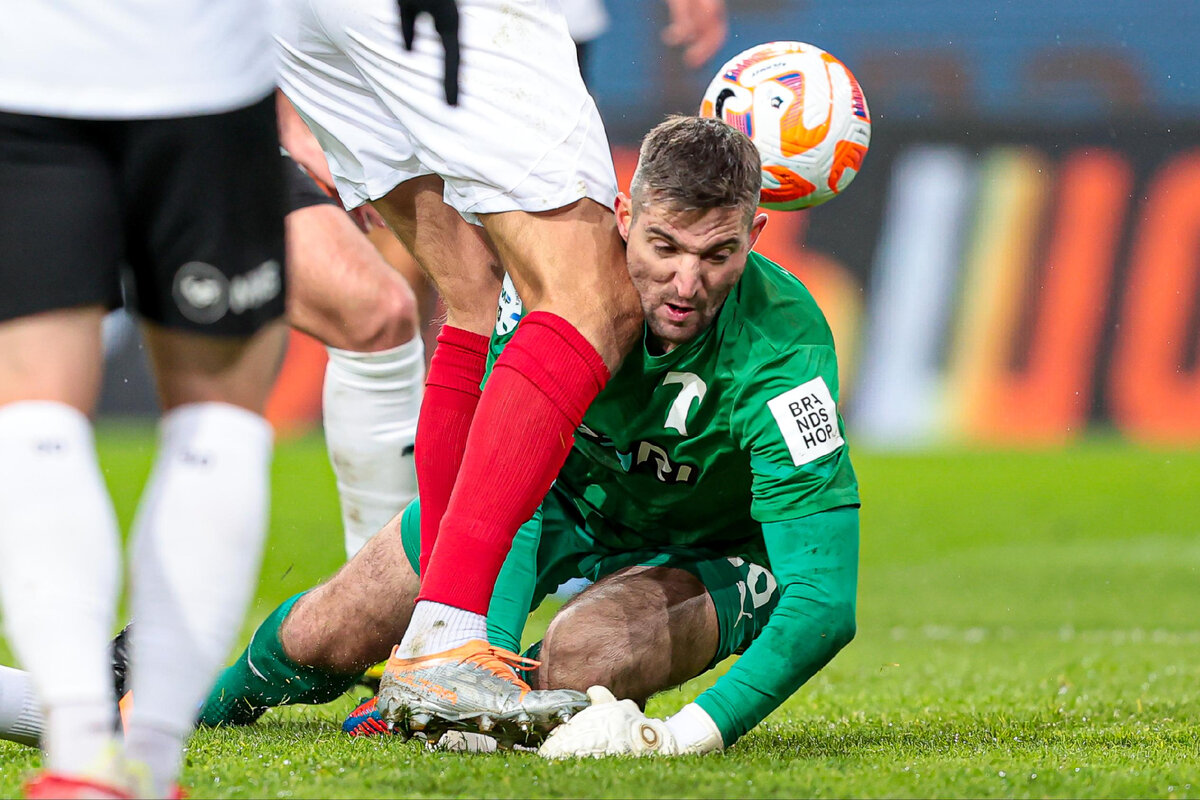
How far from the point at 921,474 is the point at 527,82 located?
8.68 metres

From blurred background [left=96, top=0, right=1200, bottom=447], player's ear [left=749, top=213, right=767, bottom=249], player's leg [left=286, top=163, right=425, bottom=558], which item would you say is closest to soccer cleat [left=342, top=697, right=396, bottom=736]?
player's leg [left=286, top=163, right=425, bottom=558]

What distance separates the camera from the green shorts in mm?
2736

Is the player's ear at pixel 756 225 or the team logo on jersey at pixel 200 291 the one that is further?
the player's ear at pixel 756 225

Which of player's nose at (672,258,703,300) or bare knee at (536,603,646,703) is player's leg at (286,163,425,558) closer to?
bare knee at (536,603,646,703)

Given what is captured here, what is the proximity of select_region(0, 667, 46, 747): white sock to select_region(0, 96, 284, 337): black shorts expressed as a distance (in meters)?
0.91

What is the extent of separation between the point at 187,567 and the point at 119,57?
592mm

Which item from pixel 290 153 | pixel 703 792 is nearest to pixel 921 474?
pixel 290 153

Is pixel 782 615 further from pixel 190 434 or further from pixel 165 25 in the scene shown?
pixel 165 25

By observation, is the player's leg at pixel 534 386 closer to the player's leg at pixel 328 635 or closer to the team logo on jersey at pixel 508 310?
the team logo on jersey at pixel 508 310

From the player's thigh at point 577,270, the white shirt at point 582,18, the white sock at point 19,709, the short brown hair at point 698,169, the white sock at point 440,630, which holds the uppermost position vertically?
the white shirt at point 582,18

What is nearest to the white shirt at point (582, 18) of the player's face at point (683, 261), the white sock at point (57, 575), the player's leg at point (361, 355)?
the player's leg at point (361, 355)

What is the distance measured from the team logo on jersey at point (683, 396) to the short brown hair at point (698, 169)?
0.30m

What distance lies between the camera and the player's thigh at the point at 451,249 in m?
2.96

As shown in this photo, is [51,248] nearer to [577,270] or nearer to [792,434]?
[577,270]
